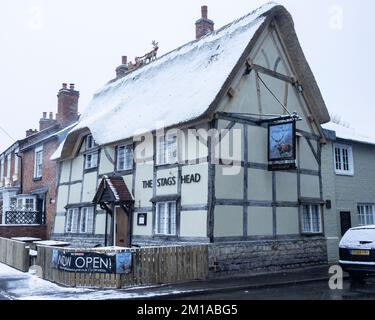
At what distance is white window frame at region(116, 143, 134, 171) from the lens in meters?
16.9

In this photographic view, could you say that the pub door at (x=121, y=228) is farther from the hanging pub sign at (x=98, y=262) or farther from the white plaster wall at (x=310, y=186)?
the white plaster wall at (x=310, y=186)

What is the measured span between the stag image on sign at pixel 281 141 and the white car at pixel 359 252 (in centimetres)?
309

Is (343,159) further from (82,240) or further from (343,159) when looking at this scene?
(82,240)

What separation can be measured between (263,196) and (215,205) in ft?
7.97

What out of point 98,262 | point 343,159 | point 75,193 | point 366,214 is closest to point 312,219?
point 343,159

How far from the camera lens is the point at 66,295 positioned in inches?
387

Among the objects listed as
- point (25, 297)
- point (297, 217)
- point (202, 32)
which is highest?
point (202, 32)

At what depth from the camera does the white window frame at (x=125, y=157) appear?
16.9 meters

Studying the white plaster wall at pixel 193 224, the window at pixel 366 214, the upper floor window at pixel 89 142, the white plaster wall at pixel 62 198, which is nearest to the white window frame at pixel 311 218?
the window at pixel 366 214

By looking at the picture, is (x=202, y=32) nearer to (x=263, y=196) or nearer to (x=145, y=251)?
(x=263, y=196)

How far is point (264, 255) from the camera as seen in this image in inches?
565

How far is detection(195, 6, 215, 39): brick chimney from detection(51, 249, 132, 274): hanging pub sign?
1297 centimetres
